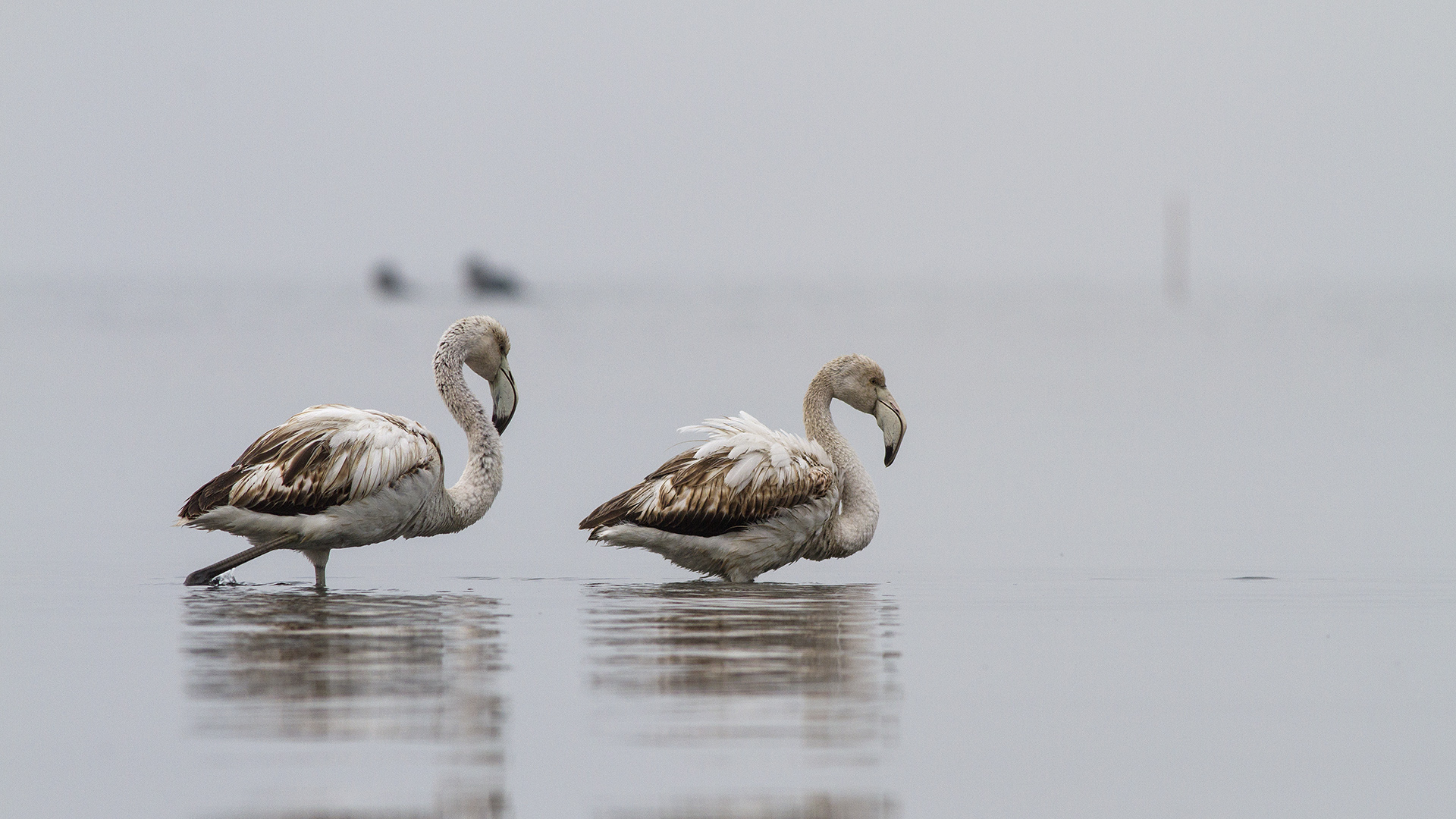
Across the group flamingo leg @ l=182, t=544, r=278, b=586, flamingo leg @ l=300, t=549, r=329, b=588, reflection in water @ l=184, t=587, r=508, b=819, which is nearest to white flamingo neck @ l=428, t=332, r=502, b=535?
flamingo leg @ l=300, t=549, r=329, b=588

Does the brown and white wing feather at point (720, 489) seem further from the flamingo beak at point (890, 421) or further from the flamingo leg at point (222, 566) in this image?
the flamingo leg at point (222, 566)

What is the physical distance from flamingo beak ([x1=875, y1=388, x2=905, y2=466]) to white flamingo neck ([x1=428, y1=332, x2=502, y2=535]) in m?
2.70

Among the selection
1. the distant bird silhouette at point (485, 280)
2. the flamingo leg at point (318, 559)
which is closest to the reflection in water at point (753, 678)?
the flamingo leg at point (318, 559)

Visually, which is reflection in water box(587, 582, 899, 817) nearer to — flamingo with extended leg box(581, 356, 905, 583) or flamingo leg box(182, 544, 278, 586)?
flamingo with extended leg box(581, 356, 905, 583)

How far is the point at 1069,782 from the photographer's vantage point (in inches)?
251

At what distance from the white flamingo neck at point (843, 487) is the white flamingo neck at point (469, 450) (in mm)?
2217

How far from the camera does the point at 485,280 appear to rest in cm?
7669

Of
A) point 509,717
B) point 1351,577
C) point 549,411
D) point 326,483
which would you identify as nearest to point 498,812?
point 509,717

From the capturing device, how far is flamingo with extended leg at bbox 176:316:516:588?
35.3 feet

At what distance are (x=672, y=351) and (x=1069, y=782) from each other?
36.4m

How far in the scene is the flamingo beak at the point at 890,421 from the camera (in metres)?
12.8

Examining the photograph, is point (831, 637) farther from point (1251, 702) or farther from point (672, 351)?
point (672, 351)

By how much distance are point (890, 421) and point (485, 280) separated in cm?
6500

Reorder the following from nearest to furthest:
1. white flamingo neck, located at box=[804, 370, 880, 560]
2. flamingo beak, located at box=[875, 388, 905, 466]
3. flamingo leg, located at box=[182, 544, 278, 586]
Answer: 1. flamingo leg, located at box=[182, 544, 278, 586]
2. white flamingo neck, located at box=[804, 370, 880, 560]
3. flamingo beak, located at box=[875, 388, 905, 466]
